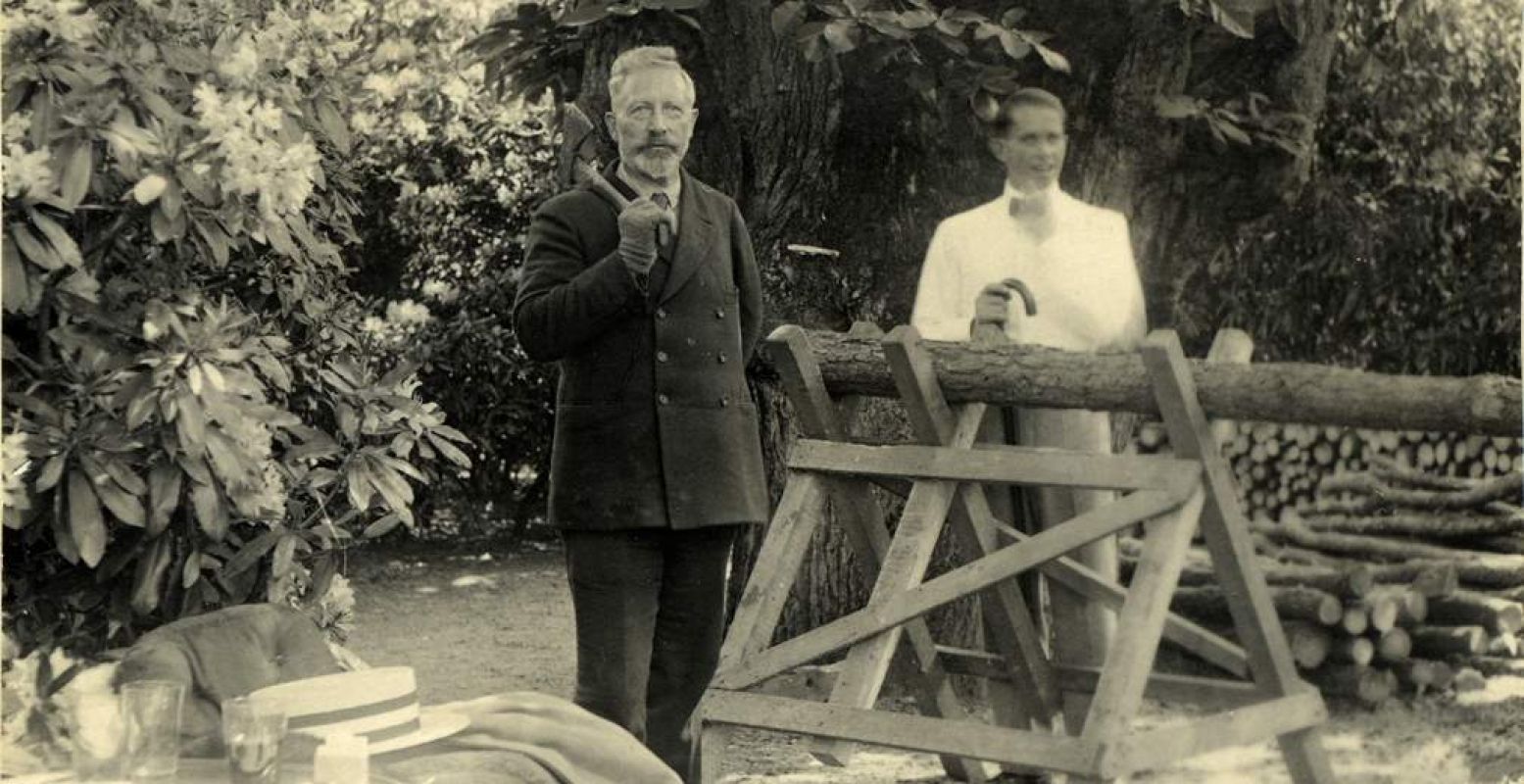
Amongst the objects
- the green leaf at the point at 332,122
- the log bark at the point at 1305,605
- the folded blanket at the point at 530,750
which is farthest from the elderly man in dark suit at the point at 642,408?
the log bark at the point at 1305,605

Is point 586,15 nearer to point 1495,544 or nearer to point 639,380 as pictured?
point 639,380

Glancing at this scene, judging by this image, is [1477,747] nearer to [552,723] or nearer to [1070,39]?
[1070,39]

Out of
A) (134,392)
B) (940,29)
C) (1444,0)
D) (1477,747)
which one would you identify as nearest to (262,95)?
(134,392)

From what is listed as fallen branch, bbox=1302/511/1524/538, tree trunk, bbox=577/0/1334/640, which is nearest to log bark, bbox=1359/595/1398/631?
fallen branch, bbox=1302/511/1524/538

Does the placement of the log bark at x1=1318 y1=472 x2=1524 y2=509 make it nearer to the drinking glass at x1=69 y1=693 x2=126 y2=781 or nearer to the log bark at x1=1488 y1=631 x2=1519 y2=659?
the log bark at x1=1488 y1=631 x2=1519 y2=659

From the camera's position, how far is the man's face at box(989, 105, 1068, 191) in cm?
404

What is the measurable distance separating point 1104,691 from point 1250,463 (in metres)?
2.57

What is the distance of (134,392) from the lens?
125 inches

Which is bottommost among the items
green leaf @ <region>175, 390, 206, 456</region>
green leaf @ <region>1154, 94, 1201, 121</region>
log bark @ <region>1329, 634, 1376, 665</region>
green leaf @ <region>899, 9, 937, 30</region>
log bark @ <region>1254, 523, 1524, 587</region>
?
log bark @ <region>1329, 634, 1376, 665</region>

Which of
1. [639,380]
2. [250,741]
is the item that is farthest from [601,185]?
[250,741]

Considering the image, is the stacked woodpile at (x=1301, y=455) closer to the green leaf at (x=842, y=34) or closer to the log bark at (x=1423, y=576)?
the log bark at (x=1423, y=576)

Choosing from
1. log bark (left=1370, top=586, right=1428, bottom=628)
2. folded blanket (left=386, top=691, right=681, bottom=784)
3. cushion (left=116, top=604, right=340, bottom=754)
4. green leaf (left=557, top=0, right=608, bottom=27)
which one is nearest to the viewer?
folded blanket (left=386, top=691, right=681, bottom=784)

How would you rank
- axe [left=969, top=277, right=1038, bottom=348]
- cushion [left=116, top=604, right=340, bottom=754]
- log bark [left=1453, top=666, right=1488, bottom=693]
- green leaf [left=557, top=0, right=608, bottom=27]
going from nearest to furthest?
cushion [left=116, top=604, right=340, bottom=754]
axe [left=969, top=277, right=1038, bottom=348]
green leaf [left=557, top=0, right=608, bottom=27]
log bark [left=1453, top=666, right=1488, bottom=693]

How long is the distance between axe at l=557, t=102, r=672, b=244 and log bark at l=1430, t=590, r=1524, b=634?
2581 mm
